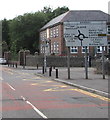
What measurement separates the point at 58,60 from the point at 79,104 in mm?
47045

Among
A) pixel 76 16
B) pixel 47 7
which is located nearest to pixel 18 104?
pixel 76 16

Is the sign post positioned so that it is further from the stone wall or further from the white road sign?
the stone wall

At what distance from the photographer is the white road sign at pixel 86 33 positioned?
25.4 metres

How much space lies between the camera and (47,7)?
391ft

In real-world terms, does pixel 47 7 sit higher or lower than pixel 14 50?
higher

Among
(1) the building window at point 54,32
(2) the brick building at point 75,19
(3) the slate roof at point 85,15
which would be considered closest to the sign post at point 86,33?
(2) the brick building at point 75,19

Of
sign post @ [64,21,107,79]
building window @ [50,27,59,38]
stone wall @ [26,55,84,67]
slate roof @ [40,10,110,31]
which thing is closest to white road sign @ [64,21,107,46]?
sign post @ [64,21,107,79]

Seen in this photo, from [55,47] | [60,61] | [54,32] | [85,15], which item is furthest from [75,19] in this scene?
[60,61]

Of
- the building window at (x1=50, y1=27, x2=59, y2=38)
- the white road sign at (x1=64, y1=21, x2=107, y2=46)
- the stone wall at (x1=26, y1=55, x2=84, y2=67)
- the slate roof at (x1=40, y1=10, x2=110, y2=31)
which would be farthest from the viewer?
the building window at (x1=50, y1=27, x2=59, y2=38)

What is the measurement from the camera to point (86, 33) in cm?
2562

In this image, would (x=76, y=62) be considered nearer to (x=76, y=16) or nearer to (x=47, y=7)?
(x=76, y=16)

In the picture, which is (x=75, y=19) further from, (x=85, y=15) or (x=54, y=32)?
(x=54, y=32)

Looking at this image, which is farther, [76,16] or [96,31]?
[76,16]

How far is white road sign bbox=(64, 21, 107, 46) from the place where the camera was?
2538cm
